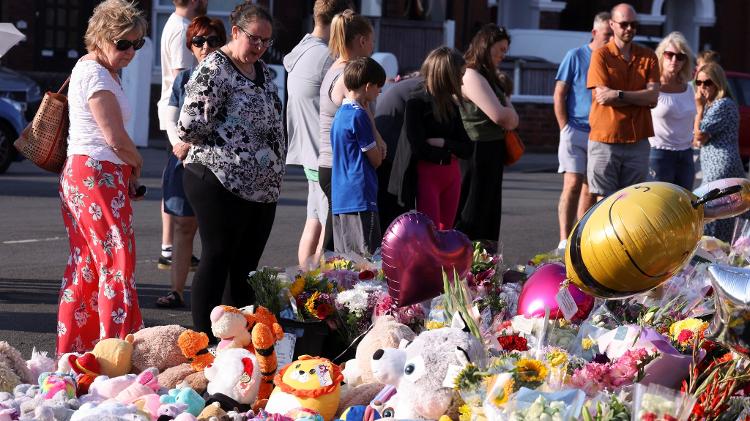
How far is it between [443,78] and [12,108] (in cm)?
955

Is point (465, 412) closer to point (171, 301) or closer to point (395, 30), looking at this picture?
point (171, 301)

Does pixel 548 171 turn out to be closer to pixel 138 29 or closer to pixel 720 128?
pixel 720 128

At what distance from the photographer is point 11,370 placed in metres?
4.65

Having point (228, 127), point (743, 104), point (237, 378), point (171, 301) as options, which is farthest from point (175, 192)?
point (743, 104)

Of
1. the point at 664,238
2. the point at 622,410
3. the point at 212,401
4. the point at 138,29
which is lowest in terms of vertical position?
the point at 212,401

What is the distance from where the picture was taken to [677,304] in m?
5.09

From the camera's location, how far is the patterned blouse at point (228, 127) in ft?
18.8

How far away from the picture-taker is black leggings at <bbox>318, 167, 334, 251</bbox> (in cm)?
715

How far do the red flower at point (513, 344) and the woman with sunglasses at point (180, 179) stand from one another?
2.79m

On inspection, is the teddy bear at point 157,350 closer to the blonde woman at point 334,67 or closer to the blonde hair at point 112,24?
the blonde hair at point 112,24

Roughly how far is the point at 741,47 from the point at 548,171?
15.0m

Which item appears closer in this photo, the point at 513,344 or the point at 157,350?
the point at 513,344

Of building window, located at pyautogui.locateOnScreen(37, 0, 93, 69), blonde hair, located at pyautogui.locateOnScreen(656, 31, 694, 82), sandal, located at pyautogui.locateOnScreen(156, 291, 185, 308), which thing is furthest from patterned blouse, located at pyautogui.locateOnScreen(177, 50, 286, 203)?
building window, located at pyautogui.locateOnScreen(37, 0, 93, 69)

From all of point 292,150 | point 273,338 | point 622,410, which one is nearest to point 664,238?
point 622,410
